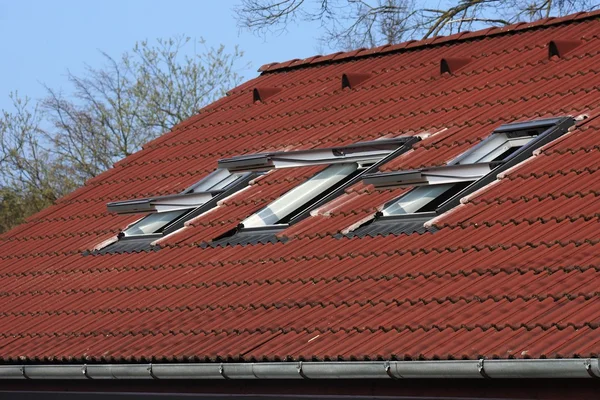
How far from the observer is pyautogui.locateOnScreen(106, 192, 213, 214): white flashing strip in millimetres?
11008

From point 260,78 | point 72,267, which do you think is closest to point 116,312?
point 72,267

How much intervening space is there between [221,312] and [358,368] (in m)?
1.82

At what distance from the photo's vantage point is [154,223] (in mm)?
11391

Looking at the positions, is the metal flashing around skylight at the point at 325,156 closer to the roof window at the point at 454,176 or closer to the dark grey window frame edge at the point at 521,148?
the roof window at the point at 454,176

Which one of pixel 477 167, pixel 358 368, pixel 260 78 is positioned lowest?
pixel 358 368

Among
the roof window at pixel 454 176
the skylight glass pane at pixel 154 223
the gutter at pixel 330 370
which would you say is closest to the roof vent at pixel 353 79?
the skylight glass pane at pixel 154 223

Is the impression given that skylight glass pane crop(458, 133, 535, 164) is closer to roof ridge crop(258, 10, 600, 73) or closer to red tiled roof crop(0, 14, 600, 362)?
red tiled roof crop(0, 14, 600, 362)

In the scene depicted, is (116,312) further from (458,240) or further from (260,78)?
(260,78)

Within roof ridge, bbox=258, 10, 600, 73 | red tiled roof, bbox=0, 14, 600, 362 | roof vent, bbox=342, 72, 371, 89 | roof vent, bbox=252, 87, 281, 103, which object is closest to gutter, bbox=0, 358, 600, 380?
red tiled roof, bbox=0, 14, 600, 362

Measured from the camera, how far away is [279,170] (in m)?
11.5

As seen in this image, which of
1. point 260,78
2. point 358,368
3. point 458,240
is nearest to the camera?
point 358,368

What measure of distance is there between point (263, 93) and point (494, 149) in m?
4.22

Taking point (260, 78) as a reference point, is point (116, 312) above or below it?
below

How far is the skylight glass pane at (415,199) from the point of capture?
9.35 meters
